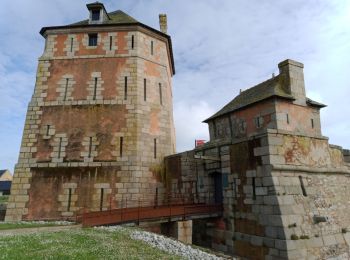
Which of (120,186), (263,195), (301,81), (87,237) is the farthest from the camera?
(301,81)

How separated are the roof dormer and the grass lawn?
45.9 feet

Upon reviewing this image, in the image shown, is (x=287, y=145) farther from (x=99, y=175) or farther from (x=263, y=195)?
(x=99, y=175)

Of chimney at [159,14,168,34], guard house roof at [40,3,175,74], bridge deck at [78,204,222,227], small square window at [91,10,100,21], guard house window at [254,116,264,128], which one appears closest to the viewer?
bridge deck at [78,204,222,227]

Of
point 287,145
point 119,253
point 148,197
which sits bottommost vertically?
point 119,253

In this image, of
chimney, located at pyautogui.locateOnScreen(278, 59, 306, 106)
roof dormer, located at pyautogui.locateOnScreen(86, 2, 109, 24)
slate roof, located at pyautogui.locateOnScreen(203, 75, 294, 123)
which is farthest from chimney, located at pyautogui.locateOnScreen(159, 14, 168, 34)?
chimney, located at pyautogui.locateOnScreen(278, 59, 306, 106)

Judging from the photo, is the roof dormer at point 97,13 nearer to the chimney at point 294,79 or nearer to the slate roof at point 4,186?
the chimney at point 294,79

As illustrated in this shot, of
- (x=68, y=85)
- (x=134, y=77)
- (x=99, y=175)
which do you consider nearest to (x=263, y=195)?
(x=99, y=175)

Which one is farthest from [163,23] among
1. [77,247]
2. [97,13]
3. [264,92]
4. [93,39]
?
[77,247]

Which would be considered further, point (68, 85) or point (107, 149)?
point (68, 85)

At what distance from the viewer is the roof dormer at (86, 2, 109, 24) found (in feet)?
59.3

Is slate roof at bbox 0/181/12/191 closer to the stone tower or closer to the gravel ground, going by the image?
the stone tower

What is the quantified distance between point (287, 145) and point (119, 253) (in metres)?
7.61

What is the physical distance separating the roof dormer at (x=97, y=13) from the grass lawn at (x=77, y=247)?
45.9ft

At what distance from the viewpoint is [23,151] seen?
51.4ft
